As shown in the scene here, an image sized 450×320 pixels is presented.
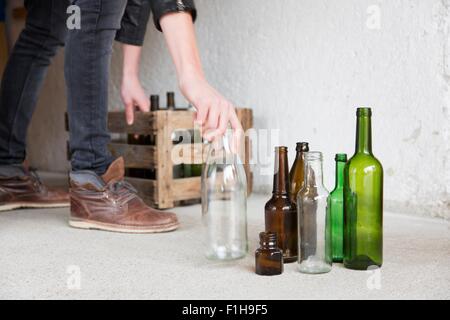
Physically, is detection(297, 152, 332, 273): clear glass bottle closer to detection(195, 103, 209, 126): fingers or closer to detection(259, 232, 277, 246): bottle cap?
detection(259, 232, 277, 246): bottle cap

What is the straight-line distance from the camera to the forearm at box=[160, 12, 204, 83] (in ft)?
4.12

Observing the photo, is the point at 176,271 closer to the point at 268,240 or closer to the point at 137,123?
the point at 268,240

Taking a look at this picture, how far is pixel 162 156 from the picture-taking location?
2.25m

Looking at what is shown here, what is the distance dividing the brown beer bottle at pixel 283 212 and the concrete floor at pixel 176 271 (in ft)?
0.18

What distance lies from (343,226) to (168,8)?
0.60 meters

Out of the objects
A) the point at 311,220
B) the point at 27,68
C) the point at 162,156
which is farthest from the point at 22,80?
the point at 311,220

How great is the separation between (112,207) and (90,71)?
397mm

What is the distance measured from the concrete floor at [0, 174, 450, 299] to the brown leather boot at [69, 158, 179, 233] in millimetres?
33

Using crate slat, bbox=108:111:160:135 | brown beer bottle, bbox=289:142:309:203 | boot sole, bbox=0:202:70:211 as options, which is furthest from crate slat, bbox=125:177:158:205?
brown beer bottle, bbox=289:142:309:203

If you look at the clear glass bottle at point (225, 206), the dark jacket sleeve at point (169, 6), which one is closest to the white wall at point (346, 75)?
the clear glass bottle at point (225, 206)

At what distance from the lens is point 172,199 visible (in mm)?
2295

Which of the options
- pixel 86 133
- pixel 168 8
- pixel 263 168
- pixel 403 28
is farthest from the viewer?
pixel 263 168
